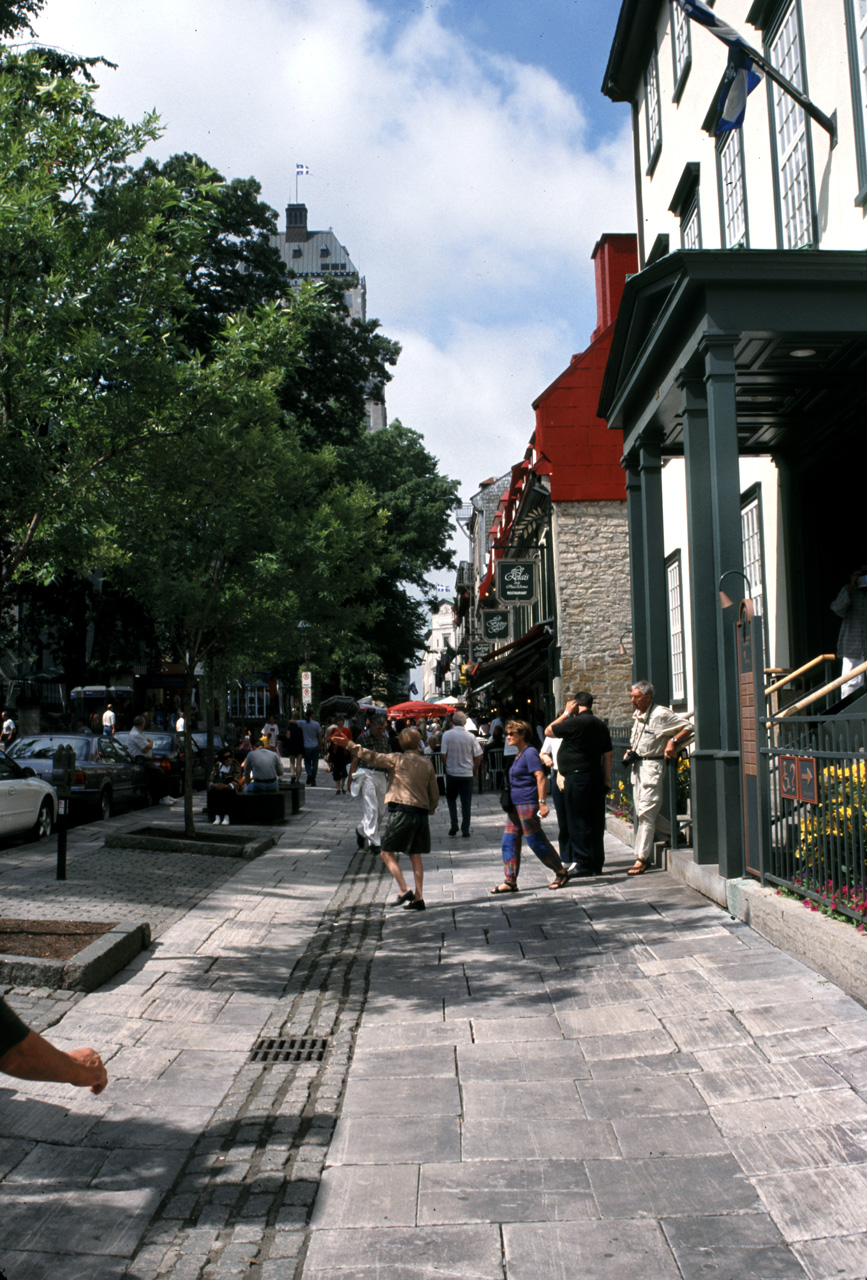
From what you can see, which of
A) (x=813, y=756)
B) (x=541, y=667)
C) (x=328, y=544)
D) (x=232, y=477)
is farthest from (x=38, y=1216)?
(x=541, y=667)

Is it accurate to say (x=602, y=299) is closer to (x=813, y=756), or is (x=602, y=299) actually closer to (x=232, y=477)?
(x=232, y=477)

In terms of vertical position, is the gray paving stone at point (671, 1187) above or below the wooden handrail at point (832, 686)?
A: below

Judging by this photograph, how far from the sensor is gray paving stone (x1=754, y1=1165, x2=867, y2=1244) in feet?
11.8

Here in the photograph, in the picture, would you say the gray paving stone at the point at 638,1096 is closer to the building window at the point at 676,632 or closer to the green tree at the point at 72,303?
the green tree at the point at 72,303

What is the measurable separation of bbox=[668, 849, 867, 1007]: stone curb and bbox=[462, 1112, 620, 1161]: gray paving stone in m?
1.83

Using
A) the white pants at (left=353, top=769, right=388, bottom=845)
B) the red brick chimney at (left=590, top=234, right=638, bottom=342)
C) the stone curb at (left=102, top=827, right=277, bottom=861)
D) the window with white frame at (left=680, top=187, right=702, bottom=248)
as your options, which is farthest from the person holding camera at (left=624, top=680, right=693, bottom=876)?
the red brick chimney at (left=590, top=234, right=638, bottom=342)

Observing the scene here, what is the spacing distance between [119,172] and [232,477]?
8.23 feet

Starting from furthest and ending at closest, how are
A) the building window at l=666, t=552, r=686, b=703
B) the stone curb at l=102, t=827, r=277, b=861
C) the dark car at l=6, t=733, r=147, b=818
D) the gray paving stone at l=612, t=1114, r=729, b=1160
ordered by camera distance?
the dark car at l=6, t=733, r=147, b=818 < the building window at l=666, t=552, r=686, b=703 < the stone curb at l=102, t=827, r=277, b=861 < the gray paving stone at l=612, t=1114, r=729, b=1160

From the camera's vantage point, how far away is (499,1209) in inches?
150

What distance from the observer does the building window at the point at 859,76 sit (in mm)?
9531

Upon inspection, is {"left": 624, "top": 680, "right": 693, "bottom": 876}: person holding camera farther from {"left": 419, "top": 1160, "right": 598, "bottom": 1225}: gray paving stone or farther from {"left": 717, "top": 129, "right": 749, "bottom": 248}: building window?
{"left": 419, "top": 1160, "right": 598, "bottom": 1225}: gray paving stone

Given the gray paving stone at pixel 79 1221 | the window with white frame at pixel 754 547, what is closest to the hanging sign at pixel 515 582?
the window with white frame at pixel 754 547

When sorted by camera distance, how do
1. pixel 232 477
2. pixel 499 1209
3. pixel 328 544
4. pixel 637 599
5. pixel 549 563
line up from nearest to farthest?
pixel 499 1209 < pixel 232 477 < pixel 637 599 < pixel 328 544 < pixel 549 563

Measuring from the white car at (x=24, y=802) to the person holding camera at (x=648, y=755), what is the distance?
721 centimetres
